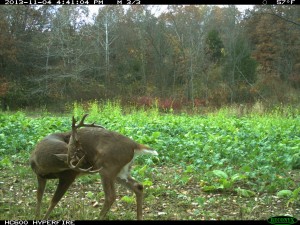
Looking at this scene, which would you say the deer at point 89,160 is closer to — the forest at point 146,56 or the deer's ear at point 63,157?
the deer's ear at point 63,157

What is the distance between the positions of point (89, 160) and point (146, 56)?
→ 26085 millimetres

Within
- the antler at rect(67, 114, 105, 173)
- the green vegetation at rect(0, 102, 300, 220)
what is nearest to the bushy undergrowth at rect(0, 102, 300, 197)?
the green vegetation at rect(0, 102, 300, 220)

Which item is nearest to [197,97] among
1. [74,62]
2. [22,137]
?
[74,62]

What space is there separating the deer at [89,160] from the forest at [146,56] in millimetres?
19405

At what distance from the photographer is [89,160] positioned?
13.4 ft

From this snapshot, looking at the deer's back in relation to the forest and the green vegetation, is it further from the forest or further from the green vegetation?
the forest

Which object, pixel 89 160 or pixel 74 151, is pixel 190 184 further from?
pixel 74 151

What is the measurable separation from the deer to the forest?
19.4 m

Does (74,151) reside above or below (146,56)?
below

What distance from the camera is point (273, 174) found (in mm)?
5355

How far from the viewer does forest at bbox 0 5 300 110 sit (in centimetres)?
2536

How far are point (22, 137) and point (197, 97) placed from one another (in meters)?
19.8

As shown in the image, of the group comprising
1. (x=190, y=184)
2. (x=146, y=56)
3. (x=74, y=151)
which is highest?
(x=146, y=56)

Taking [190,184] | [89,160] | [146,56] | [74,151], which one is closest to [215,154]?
[190,184]
